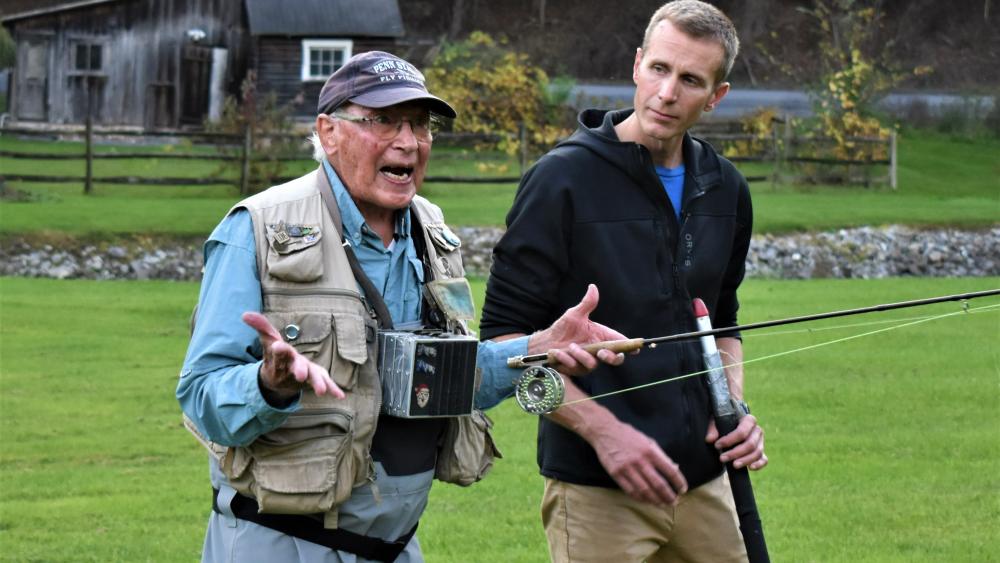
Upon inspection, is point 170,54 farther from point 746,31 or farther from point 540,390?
point 540,390

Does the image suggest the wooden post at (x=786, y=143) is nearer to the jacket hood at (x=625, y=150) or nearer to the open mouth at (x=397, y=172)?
the jacket hood at (x=625, y=150)

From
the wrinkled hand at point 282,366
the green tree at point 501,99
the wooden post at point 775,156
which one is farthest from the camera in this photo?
the green tree at point 501,99

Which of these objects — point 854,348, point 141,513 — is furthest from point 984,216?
point 141,513

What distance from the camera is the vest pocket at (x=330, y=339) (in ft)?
11.6

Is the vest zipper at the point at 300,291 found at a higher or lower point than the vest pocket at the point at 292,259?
lower

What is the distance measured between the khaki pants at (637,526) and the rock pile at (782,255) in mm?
16985

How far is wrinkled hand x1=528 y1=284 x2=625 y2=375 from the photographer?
12.7 feet

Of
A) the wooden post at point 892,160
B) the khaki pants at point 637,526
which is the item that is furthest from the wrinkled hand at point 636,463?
the wooden post at point 892,160

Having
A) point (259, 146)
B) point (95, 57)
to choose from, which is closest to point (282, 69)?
point (95, 57)

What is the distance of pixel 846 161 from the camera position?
105ft

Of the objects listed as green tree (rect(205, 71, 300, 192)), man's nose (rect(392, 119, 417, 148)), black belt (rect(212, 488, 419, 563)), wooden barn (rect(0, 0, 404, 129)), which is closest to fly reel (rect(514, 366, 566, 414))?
black belt (rect(212, 488, 419, 563))

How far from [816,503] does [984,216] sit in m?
19.5

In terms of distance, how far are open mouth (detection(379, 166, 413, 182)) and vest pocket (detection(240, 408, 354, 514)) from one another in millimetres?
634

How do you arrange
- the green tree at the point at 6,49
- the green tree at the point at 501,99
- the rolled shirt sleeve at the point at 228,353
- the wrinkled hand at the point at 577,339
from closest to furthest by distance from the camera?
the rolled shirt sleeve at the point at 228,353, the wrinkled hand at the point at 577,339, the green tree at the point at 501,99, the green tree at the point at 6,49
